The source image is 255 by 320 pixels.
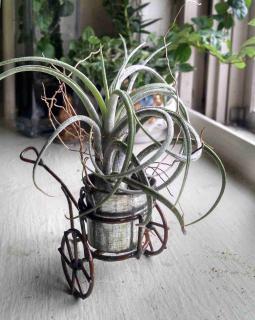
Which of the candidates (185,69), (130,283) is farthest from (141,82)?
(130,283)

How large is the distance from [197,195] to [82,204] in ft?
1.34

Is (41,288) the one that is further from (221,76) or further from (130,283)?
(221,76)

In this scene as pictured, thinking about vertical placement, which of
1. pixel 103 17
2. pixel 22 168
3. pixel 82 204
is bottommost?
pixel 22 168

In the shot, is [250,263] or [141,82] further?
[141,82]

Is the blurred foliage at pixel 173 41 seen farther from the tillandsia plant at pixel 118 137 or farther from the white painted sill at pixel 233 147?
the tillandsia plant at pixel 118 137

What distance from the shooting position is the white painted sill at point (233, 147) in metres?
1.09

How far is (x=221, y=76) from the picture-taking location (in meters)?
1.50

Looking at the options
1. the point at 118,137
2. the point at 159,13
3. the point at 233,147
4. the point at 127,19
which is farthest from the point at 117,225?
the point at 159,13

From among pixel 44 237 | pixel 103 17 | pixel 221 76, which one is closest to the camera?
pixel 44 237

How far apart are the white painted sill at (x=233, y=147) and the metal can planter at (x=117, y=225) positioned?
1.70ft

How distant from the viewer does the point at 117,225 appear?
0.62m

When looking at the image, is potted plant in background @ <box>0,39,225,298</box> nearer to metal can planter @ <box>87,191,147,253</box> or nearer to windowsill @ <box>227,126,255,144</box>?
metal can planter @ <box>87,191,147,253</box>

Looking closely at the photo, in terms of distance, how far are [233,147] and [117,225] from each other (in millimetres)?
618

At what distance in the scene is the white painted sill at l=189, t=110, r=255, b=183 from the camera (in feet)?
3.56
